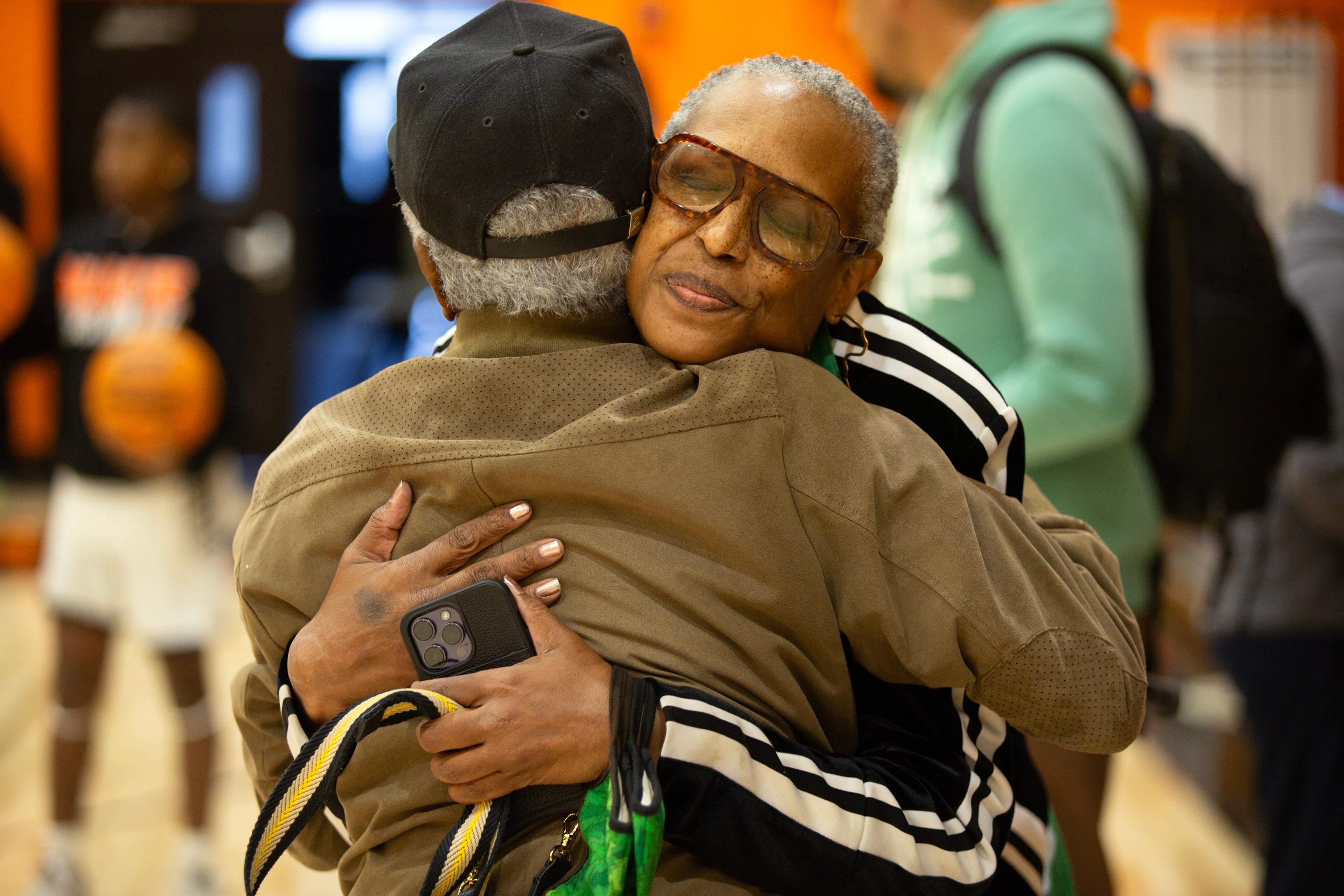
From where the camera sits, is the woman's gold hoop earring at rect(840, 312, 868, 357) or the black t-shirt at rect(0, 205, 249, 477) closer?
the woman's gold hoop earring at rect(840, 312, 868, 357)

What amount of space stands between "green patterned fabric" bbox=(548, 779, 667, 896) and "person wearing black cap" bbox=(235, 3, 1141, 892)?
0.12 feet

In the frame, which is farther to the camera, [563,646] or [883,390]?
[883,390]

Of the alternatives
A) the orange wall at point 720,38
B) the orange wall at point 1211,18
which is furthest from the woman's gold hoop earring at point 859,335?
the orange wall at point 1211,18

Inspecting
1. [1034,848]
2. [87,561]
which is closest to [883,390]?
[1034,848]

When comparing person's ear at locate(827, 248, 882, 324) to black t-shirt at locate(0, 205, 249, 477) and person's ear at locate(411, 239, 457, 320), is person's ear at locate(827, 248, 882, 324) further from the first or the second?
black t-shirt at locate(0, 205, 249, 477)

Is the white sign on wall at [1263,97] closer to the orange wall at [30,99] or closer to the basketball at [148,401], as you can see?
the basketball at [148,401]

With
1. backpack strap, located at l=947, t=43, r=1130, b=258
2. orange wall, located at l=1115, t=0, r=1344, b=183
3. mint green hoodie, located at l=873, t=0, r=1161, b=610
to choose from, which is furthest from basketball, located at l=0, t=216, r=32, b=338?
orange wall, located at l=1115, t=0, r=1344, b=183

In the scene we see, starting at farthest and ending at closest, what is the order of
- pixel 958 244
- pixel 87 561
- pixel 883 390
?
pixel 87 561
pixel 958 244
pixel 883 390

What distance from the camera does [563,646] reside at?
0.91 meters

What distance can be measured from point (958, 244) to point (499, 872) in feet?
3.81

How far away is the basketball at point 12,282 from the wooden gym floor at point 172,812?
97cm

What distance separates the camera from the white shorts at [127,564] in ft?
10.0

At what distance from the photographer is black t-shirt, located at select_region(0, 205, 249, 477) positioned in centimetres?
307

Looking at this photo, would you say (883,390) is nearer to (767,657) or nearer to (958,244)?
(767,657)
